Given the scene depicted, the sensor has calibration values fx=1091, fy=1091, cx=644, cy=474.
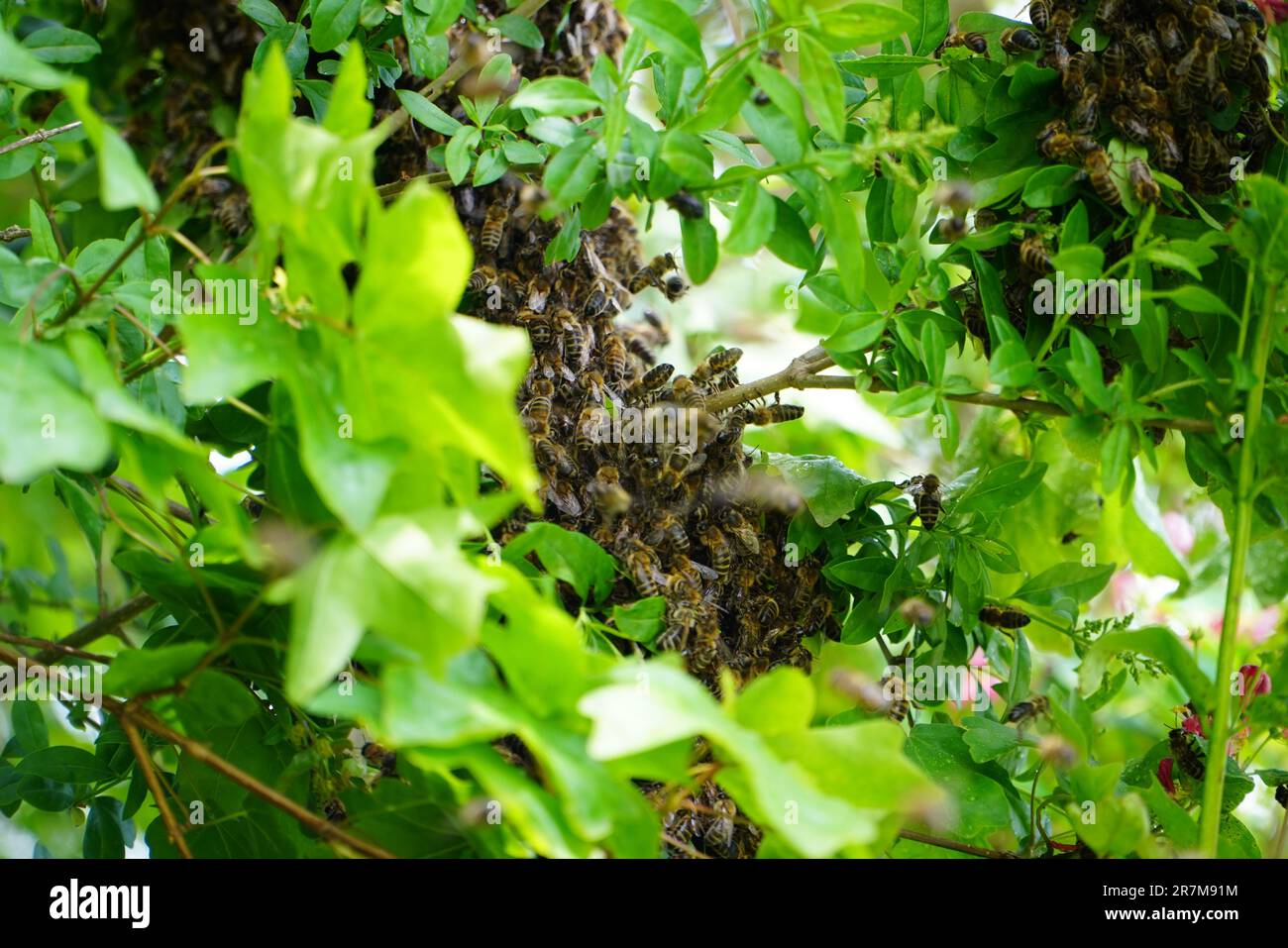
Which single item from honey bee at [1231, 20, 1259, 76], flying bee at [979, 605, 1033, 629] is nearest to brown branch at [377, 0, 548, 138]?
honey bee at [1231, 20, 1259, 76]

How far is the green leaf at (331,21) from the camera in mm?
1101

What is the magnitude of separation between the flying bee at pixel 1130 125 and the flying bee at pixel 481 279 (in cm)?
67

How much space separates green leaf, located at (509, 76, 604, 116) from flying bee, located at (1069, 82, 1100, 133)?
50 centimetres

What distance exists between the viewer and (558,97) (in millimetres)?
933

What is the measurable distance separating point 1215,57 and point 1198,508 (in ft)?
3.80

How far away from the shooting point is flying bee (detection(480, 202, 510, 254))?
1.22 metres

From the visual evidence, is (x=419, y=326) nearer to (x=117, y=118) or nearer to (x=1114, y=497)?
(x=117, y=118)

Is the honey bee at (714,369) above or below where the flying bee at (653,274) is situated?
below

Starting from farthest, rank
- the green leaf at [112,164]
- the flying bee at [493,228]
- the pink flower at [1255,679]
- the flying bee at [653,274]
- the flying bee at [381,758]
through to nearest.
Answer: the flying bee at [653,274] < the flying bee at [493,228] < the pink flower at [1255,679] < the flying bee at [381,758] < the green leaf at [112,164]

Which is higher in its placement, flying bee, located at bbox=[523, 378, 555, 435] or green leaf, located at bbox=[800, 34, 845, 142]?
green leaf, located at bbox=[800, 34, 845, 142]

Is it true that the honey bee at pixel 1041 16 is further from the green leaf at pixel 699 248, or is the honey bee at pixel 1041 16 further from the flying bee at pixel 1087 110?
the green leaf at pixel 699 248

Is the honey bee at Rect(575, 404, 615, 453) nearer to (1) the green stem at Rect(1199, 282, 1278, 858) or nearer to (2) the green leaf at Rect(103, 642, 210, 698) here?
(2) the green leaf at Rect(103, 642, 210, 698)

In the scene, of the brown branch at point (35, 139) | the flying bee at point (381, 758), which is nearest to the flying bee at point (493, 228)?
the brown branch at point (35, 139)
